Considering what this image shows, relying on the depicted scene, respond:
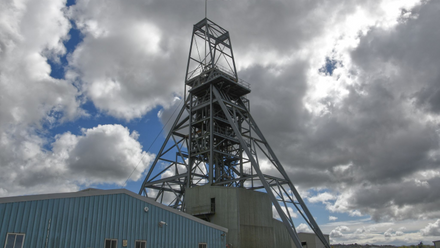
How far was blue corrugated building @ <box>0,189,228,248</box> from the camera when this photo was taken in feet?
45.8

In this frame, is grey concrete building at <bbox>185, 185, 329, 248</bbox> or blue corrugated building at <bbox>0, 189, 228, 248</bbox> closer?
blue corrugated building at <bbox>0, 189, 228, 248</bbox>

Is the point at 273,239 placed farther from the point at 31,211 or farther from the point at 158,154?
the point at 31,211

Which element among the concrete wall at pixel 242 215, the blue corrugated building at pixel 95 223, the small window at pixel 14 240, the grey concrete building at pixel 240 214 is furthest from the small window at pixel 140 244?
the concrete wall at pixel 242 215

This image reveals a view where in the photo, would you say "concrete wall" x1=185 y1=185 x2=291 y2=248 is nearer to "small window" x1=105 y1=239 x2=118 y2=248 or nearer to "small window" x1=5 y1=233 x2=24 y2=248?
"small window" x1=105 y1=239 x2=118 y2=248

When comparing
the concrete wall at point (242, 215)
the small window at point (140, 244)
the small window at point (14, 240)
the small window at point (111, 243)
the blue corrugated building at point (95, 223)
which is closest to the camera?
the small window at point (14, 240)

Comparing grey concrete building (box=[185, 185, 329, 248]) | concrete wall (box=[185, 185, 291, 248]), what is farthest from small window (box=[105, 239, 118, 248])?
concrete wall (box=[185, 185, 291, 248])

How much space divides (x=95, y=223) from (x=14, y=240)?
3.69m

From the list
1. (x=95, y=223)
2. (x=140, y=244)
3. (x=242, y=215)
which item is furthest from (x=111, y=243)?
(x=242, y=215)

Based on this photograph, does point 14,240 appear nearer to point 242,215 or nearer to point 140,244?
point 140,244

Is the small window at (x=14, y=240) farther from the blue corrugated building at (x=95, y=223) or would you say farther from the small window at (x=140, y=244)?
the small window at (x=140, y=244)

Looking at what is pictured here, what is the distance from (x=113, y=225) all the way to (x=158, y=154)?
756 inches

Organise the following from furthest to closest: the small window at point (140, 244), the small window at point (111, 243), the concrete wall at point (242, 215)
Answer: the concrete wall at point (242, 215), the small window at point (140, 244), the small window at point (111, 243)

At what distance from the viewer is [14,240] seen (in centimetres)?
1361

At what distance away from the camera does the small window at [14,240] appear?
44.1ft
